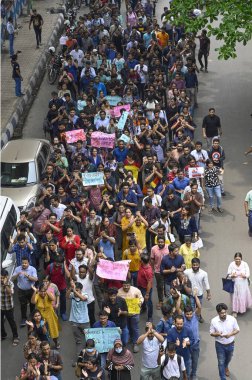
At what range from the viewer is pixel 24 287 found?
18.4 m

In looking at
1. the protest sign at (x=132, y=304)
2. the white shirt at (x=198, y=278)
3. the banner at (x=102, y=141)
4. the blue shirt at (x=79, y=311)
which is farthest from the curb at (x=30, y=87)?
the protest sign at (x=132, y=304)

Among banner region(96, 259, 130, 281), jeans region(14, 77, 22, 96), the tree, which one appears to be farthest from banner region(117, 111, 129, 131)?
jeans region(14, 77, 22, 96)

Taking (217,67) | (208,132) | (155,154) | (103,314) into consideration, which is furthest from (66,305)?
(217,67)

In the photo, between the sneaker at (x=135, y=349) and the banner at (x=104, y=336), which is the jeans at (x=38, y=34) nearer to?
the sneaker at (x=135, y=349)

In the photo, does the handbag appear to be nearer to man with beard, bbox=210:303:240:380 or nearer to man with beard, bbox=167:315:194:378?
man with beard, bbox=210:303:240:380

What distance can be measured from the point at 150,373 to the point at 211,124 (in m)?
9.68

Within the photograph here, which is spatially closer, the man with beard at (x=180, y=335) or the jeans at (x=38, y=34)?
the man with beard at (x=180, y=335)

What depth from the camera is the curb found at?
28692mm

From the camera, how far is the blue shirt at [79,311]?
58.2 ft

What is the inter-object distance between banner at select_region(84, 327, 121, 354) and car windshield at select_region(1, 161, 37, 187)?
6536 millimetres

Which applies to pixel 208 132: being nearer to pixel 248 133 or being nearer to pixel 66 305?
pixel 248 133

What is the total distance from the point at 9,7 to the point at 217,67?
7827 mm

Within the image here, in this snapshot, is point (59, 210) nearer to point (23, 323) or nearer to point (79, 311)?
point (23, 323)

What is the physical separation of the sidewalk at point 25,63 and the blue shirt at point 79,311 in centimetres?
1074
